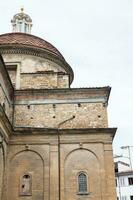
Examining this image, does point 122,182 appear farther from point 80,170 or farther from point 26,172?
point 26,172

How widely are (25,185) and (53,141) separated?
3.17 metres

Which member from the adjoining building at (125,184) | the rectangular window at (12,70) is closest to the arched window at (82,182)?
the rectangular window at (12,70)

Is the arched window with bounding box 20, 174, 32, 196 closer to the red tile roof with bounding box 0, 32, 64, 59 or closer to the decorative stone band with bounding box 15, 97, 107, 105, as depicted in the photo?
the decorative stone band with bounding box 15, 97, 107, 105

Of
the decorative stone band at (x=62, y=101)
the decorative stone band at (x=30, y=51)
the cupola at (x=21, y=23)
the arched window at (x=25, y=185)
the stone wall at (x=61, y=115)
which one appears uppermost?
the cupola at (x=21, y=23)

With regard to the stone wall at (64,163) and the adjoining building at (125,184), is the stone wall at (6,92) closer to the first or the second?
the stone wall at (64,163)

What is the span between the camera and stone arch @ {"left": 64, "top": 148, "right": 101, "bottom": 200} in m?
20.7

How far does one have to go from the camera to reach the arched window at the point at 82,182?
68.2ft

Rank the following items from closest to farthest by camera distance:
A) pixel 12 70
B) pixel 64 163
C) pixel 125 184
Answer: pixel 64 163 < pixel 12 70 < pixel 125 184

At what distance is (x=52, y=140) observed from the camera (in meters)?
22.1

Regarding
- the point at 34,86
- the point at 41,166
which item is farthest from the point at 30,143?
the point at 34,86

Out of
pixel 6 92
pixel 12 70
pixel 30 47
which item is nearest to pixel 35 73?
pixel 12 70

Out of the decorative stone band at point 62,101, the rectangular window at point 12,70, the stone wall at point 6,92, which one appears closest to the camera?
the stone wall at point 6,92

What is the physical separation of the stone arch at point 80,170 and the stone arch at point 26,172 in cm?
154

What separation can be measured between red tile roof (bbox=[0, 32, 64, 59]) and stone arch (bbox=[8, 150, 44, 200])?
9.22 metres
